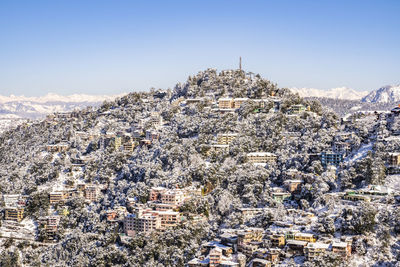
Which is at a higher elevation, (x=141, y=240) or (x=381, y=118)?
(x=381, y=118)

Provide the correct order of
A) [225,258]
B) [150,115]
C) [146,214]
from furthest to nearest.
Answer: [150,115] → [146,214] → [225,258]

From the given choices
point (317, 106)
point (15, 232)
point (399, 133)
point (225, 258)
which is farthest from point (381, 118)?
point (15, 232)

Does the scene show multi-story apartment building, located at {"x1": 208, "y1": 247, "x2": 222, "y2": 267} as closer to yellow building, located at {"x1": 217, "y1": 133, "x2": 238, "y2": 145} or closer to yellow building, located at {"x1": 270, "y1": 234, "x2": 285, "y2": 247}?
yellow building, located at {"x1": 270, "y1": 234, "x2": 285, "y2": 247}

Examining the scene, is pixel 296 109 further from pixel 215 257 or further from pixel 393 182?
pixel 215 257

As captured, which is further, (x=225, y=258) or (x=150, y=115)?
(x=150, y=115)

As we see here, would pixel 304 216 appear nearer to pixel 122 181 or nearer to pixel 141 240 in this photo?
pixel 141 240

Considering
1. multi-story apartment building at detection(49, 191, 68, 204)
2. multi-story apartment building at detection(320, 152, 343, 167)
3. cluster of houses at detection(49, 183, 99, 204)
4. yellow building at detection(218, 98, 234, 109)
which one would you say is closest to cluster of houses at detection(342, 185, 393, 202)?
multi-story apartment building at detection(320, 152, 343, 167)

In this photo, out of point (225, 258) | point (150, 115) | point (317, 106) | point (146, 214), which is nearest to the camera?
point (225, 258)
